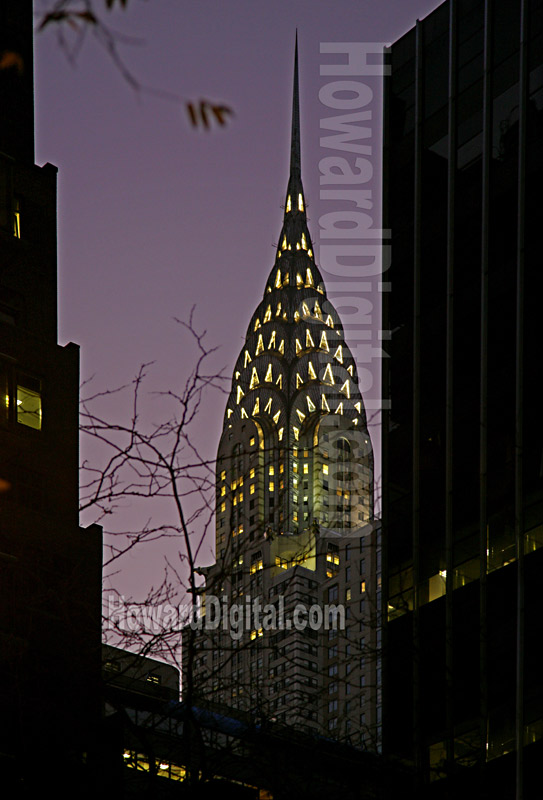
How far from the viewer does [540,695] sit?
46062 millimetres

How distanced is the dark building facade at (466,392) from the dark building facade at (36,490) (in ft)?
57.9

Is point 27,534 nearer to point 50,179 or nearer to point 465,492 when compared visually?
point 50,179

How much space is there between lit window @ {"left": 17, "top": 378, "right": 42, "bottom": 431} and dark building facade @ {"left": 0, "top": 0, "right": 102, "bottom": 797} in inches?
1.0

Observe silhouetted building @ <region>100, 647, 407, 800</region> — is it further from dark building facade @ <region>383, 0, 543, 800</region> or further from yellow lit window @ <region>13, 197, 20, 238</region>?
dark building facade @ <region>383, 0, 543, 800</region>

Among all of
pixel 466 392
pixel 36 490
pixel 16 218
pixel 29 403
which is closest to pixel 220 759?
pixel 36 490

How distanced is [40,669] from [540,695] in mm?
22611

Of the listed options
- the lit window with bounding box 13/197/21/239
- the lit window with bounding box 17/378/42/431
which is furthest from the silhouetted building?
the lit window with bounding box 13/197/21/239

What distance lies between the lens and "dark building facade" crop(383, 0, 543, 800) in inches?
1871

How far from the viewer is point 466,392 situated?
53125 mm

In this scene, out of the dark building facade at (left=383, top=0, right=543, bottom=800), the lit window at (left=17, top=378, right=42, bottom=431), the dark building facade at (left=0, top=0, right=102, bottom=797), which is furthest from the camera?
the dark building facade at (left=383, top=0, right=543, bottom=800)

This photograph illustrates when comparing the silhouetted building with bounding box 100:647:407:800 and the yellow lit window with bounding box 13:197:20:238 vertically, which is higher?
the yellow lit window with bounding box 13:197:20:238

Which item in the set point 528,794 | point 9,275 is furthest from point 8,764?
point 528,794

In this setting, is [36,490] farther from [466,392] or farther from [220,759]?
[466,392]

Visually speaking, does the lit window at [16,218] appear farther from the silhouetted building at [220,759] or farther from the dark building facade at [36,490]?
the silhouetted building at [220,759]
